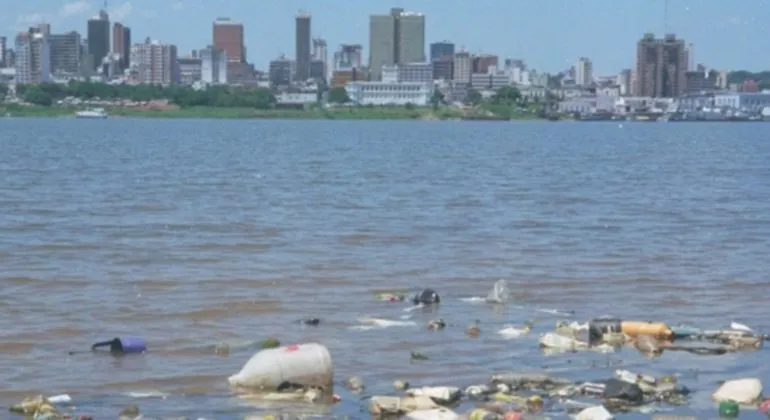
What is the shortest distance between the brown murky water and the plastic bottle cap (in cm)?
28

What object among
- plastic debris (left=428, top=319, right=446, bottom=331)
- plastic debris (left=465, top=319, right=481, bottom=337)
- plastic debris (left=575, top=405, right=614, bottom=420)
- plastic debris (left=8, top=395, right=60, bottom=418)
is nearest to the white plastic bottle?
plastic debris (left=8, top=395, right=60, bottom=418)

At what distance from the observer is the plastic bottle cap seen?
41.7ft

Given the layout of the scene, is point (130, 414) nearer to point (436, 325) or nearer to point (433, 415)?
point (433, 415)

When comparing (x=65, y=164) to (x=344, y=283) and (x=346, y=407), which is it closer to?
(x=344, y=283)

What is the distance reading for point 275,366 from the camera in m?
13.8

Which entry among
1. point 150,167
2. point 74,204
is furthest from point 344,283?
point 150,167

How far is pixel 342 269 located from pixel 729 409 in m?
10.6

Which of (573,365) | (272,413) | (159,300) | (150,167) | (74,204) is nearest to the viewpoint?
(272,413)

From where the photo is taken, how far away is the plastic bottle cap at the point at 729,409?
1272 centimetres

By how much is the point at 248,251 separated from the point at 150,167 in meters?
31.6

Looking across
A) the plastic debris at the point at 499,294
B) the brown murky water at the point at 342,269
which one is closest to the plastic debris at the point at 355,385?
the brown murky water at the point at 342,269

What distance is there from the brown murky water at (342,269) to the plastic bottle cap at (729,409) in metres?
0.28

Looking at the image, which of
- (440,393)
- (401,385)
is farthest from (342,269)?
(440,393)

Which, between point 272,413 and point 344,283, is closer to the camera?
point 272,413
